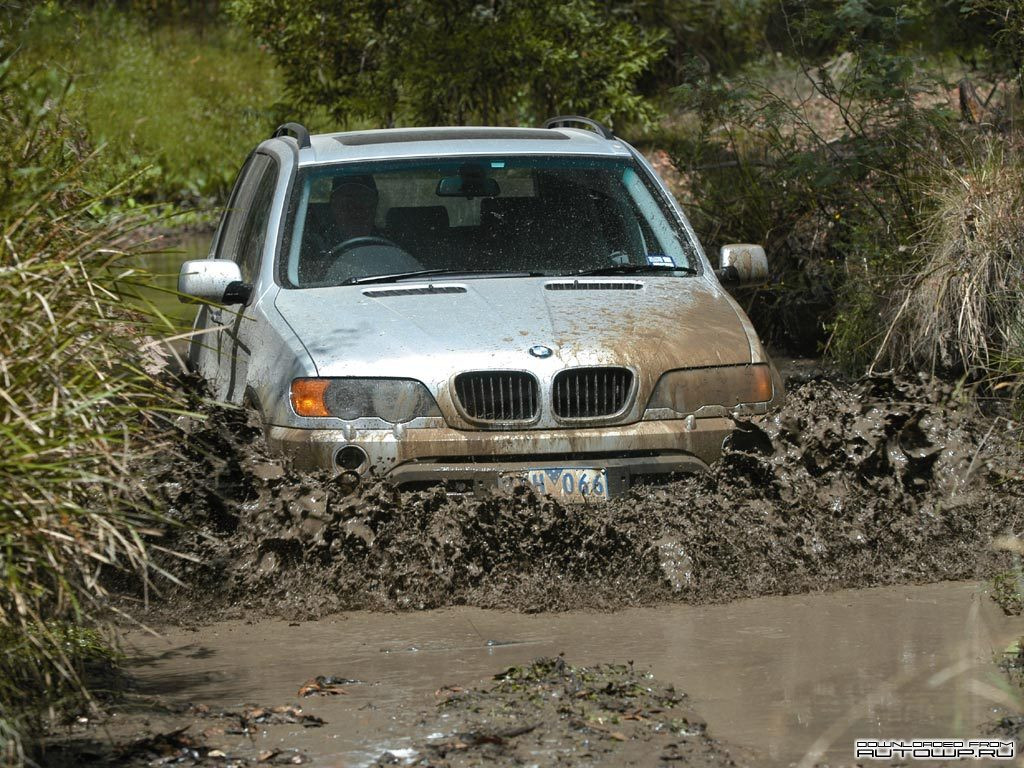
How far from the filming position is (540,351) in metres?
6.07

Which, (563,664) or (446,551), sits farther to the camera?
(446,551)

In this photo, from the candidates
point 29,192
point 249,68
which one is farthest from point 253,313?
point 249,68

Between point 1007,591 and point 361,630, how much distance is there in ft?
7.67

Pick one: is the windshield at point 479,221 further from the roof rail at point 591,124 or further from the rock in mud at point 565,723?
the rock in mud at point 565,723

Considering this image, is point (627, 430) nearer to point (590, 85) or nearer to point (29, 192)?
point (29, 192)

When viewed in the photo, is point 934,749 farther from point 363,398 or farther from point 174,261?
point 174,261

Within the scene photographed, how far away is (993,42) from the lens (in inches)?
451

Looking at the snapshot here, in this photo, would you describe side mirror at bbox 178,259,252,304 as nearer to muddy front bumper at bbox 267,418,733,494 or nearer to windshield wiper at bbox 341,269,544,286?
windshield wiper at bbox 341,269,544,286

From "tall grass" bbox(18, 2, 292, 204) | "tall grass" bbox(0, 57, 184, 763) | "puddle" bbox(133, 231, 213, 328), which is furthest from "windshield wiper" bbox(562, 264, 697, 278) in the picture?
"tall grass" bbox(18, 2, 292, 204)

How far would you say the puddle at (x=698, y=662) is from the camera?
4.37 metres

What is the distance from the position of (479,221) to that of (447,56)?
6063 mm

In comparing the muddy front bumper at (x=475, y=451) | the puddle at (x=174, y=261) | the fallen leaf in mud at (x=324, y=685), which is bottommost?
the puddle at (x=174, y=261)

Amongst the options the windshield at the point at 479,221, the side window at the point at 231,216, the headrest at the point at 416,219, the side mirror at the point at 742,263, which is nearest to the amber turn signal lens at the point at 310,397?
the windshield at the point at 479,221

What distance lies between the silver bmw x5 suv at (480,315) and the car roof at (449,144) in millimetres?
16
